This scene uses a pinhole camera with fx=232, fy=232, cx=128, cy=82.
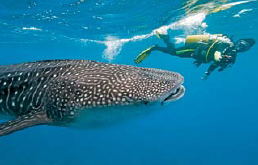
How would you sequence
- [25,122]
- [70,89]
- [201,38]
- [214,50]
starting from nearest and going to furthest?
[25,122]
[70,89]
[214,50]
[201,38]

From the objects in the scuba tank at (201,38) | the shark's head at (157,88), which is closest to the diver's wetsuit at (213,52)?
the scuba tank at (201,38)

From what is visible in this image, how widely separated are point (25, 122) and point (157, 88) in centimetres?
190

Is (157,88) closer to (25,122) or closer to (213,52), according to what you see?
(25,122)

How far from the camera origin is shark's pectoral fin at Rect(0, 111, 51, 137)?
9.99ft

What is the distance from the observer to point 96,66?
3924 mm

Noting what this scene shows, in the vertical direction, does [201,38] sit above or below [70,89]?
below

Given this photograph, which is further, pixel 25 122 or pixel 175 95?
pixel 25 122

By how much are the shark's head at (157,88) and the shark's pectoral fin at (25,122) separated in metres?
1.44

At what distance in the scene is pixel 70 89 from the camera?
350cm

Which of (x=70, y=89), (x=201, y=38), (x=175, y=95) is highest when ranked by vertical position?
(x=70, y=89)

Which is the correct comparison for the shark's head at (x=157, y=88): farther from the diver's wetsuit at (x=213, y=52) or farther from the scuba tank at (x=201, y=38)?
the scuba tank at (x=201, y=38)

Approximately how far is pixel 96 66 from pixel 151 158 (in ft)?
85.8

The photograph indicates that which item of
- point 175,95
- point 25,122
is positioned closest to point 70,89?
point 25,122

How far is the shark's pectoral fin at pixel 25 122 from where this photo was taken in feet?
9.99
